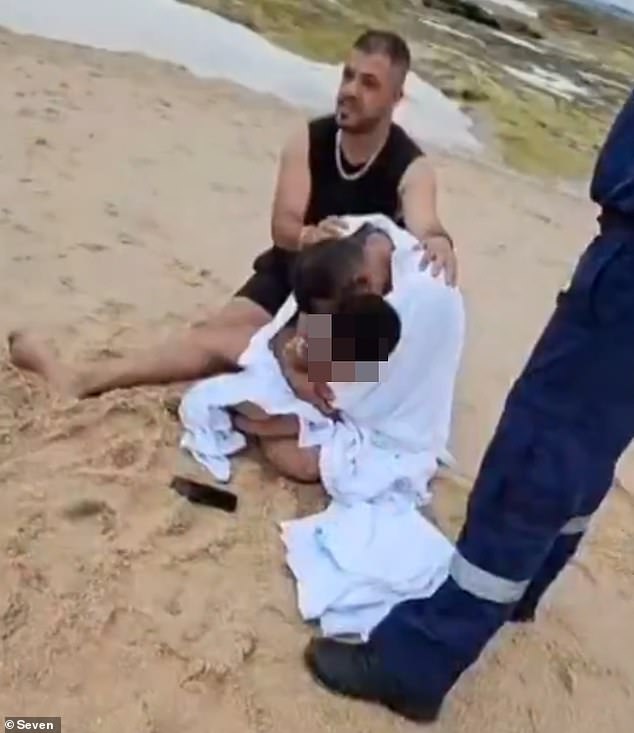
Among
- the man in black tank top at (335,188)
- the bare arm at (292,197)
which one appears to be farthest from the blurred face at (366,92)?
the bare arm at (292,197)

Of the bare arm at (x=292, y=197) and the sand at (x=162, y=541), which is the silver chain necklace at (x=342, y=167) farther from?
the sand at (x=162, y=541)

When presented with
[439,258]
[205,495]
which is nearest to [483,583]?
[205,495]

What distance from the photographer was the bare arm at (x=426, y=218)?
272 centimetres

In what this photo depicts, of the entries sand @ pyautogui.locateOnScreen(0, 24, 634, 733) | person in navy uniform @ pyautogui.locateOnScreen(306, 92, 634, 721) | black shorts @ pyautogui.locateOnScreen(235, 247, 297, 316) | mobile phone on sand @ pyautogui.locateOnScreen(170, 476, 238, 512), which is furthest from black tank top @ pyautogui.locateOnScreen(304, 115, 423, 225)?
person in navy uniform @ pyautogui.locateOnScreen(306, 92, 634, 721)

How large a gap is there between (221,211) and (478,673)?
2414 millimetres

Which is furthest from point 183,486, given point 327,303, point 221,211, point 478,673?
point 221,211

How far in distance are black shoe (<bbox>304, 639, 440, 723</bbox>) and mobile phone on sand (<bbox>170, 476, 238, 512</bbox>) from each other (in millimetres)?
445

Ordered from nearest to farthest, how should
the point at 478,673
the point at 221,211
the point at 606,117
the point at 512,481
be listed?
the point at 512,481, the point at 478,673, the point at 221,211, the point at 606,117

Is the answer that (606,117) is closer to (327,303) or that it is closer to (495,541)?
(327,303)

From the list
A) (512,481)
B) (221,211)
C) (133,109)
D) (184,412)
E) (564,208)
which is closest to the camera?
(512,481)

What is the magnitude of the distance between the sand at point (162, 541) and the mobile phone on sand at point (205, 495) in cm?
3

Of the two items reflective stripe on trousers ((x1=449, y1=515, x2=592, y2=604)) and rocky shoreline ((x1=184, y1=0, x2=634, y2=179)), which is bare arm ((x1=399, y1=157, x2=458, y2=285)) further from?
rocky shoreline ((x1=184, y1=0, x2=634, y2=179))

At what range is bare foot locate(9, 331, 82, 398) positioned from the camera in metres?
2.81

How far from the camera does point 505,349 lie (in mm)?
3730
